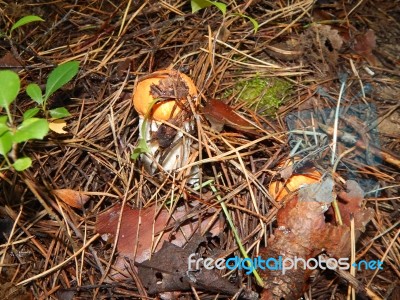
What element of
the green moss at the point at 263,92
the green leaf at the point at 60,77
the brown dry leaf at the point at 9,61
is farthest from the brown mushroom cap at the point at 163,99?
the brown dry leaf at the point at 9,61

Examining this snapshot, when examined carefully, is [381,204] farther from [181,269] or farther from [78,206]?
[78,206]

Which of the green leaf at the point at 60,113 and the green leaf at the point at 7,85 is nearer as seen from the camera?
the green leaf at the point at 7,85

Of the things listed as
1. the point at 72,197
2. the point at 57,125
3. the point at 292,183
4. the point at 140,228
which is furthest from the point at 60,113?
the point at 292,183

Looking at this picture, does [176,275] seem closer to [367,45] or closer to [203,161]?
[203,161]

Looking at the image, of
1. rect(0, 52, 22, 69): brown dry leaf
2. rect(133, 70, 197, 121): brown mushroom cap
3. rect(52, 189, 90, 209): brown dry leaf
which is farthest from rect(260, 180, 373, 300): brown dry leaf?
rect(0, 52, 22, 69): brown dry leaf

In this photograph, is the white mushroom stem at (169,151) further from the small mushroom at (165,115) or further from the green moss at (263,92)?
the green moss at (263,92)

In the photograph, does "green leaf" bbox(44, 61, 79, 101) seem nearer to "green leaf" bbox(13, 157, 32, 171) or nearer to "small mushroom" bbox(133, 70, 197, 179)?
"small mushroom" bbox(133, 70, 197, 179)
